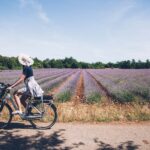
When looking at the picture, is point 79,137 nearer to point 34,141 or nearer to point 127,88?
point 34,141

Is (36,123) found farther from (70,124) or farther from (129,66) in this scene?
(129,66)

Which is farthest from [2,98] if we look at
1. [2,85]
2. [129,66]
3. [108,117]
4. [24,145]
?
[129,66]

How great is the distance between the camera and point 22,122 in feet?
28.8

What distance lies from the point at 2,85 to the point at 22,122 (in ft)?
5.24

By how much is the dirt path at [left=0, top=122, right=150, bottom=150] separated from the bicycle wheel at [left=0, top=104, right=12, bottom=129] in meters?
0.27

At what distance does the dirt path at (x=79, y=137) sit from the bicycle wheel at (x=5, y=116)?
27 cm

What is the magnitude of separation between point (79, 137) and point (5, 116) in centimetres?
261

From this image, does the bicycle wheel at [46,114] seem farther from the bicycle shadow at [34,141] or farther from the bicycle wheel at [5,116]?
the bicycle wheel at [5,116]

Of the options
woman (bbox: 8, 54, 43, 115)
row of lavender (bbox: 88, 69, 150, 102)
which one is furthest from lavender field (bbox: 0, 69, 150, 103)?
woman (bbox: 8, 54, 43, 115)

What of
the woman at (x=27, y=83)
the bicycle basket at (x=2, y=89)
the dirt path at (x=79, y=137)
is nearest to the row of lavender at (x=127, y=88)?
the dirt path at (x=79, y=137)

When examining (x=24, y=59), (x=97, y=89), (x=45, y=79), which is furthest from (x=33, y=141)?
(x=45, y=79)

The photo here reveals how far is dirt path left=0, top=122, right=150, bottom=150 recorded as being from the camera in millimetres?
6605

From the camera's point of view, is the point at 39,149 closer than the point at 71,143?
Yes

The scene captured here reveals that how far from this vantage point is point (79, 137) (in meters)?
7.27
